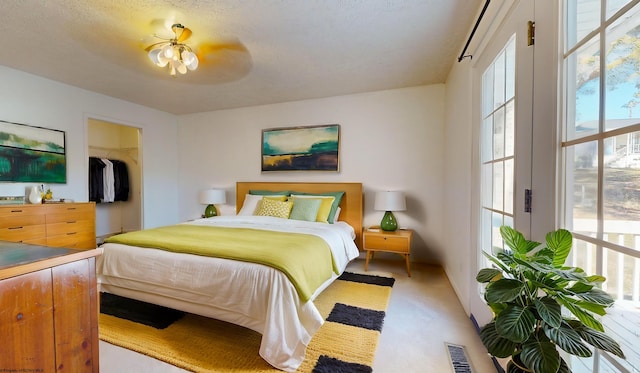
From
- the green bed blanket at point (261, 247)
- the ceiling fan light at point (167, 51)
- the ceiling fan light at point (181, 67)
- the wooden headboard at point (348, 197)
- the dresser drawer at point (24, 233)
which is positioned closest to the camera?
the green bed blanket at point (261, 247)

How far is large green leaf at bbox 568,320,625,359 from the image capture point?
622 millimetres

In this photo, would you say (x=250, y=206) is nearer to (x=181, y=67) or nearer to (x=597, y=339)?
(x=181, y=67)

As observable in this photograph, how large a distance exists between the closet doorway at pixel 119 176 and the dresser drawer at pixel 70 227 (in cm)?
174

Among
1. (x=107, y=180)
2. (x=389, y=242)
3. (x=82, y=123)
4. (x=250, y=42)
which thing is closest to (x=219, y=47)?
(x=250, y=42)

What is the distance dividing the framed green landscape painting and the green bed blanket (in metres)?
2.06

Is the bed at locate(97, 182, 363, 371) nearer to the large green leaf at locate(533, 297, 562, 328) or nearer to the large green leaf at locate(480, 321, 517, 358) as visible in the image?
the large green leaf at locate(480, 321, 517, 358)

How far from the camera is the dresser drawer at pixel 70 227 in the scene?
2.96 meters

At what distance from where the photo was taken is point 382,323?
1.92 metres

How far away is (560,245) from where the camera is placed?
2.60 ft

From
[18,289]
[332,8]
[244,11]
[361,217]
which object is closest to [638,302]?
[18,289]

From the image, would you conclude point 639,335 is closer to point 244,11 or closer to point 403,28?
point 403,28

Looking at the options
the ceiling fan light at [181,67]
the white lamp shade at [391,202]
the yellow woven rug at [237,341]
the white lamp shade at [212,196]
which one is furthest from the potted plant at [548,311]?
the white lamp shade at [212,196]

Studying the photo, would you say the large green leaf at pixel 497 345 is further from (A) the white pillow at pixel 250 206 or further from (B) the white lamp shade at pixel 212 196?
(B) the white lamp shade at pixel 212 196

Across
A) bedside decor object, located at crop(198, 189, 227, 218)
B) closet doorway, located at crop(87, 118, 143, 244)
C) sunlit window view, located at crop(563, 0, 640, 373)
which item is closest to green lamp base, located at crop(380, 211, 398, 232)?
sunlit window view, located at crop(563, 0, 640, 373)
